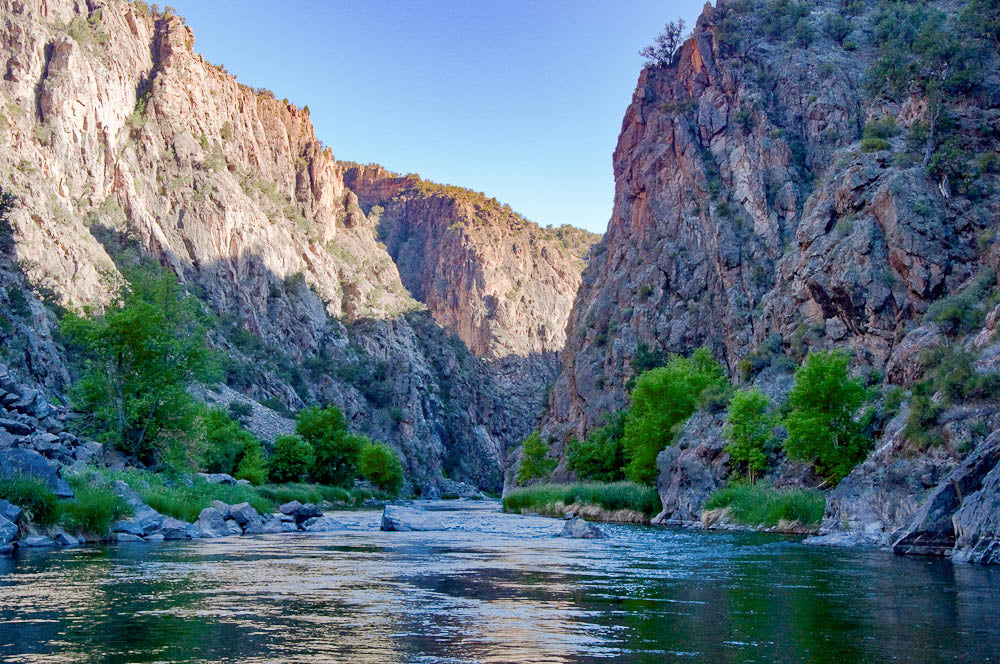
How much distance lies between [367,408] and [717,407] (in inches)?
3499

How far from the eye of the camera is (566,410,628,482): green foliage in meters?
73.0

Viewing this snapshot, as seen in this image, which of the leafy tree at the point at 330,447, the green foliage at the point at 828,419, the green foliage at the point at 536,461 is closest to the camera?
the green foliage at the point at 828,419

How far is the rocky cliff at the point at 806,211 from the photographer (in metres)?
49.2

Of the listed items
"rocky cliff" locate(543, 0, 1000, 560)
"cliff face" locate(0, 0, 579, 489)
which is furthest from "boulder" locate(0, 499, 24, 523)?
"cliff face" locate(0, 0, 579, 489)

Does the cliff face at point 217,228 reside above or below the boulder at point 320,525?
above

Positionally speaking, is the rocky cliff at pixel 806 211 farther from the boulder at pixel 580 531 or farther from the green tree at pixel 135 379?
the green tree at pixel 135 379

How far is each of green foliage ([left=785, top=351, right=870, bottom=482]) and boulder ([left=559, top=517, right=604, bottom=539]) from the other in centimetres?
1313

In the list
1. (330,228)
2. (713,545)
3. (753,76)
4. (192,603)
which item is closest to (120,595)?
(192,603)

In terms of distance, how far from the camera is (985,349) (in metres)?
32.6

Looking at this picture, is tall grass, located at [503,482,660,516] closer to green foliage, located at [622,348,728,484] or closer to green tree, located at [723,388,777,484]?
green foliage, located at [622,348,728,484]

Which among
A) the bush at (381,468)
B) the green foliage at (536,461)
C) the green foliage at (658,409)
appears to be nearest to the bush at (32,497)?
the green foliage at (658,409)

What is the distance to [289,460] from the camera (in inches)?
2891

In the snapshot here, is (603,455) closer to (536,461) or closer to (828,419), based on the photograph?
(536,461)

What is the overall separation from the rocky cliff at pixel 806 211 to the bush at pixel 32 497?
84.9 ft
